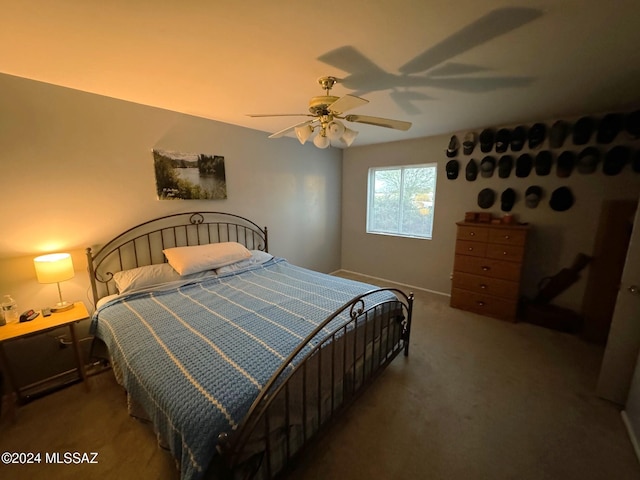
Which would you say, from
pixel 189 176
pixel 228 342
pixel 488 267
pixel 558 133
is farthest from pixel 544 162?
pixel 189 176

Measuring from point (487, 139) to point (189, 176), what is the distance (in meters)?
3.65

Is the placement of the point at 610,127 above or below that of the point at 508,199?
above

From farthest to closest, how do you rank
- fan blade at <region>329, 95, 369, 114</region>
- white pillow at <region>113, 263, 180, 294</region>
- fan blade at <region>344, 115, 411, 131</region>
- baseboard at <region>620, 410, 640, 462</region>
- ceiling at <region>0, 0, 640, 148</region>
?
1. white pillow at <region>113, 263, 180, 294</region>
2. fan blade at <region>344, 115, 411, 131</region>
3. baseboard at <region>620, 410, 640, 462</region>
4. fan blade at <region>329, 95, 369, 114</region>
5. ceiling at <region>0, 0, 640, 148</region>

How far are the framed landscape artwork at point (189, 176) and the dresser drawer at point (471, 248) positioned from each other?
310 cm

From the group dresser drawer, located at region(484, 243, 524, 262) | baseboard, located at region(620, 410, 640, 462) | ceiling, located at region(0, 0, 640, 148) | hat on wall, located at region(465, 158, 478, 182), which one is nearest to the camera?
ceiling, located at region(0, 0, 640, 148)

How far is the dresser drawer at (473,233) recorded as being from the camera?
3.15 m

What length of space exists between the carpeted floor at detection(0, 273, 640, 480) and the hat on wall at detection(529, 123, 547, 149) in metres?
2.31

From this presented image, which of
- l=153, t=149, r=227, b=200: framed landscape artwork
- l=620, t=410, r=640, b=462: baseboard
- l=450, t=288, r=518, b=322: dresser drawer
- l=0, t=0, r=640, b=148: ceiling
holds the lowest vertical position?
l=620, t=410, r=640, b=462: baseboard

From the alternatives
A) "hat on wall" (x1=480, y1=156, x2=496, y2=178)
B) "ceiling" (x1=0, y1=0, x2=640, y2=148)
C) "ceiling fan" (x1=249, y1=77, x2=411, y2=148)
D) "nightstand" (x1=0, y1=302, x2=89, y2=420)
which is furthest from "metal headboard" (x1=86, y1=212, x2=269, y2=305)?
"hat on wall" (x1=480, y1=156, x2=496, y2=178)

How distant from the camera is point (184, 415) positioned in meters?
1.09

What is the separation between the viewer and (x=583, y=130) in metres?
2.71

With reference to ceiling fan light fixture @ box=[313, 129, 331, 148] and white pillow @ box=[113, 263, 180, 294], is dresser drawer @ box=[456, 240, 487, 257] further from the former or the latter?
white pillow @ box=[113, 263, 180, 294]

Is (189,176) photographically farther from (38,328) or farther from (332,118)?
(332,118)

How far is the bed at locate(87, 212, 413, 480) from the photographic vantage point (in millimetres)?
1116
